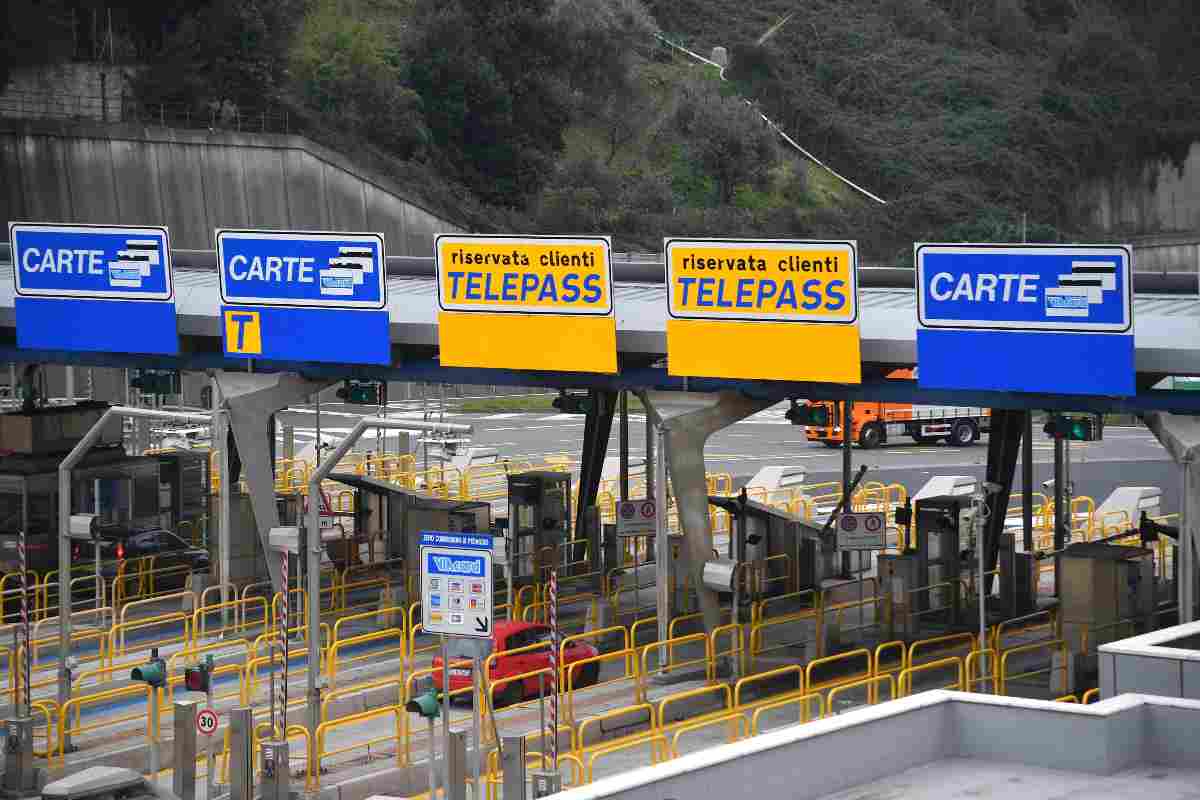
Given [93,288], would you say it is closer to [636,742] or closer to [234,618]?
[234,618]

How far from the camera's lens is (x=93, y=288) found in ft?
88.6

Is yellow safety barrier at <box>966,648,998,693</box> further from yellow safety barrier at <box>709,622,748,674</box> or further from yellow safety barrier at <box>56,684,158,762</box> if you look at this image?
yellow safety barrier at <box>56,684,158,762</box>

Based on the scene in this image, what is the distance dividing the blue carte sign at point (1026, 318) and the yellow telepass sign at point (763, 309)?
3.15 feet

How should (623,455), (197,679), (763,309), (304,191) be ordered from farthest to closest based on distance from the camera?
(304,191) → (623,455) → (763,309) → (197,679)

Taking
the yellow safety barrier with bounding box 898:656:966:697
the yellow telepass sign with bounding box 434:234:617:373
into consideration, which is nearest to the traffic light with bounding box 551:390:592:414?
the yellow telepass sign with bounding box 434:234:617:373

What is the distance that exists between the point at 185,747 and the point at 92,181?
42.0m

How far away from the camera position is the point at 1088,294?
20.0m

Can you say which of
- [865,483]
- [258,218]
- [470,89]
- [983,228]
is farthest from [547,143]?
[865,483]

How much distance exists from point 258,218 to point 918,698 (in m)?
51.9

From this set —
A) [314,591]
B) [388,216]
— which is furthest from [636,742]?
[388,216]

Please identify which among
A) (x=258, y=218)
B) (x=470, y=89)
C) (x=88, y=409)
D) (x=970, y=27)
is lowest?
(x=88, y=409)

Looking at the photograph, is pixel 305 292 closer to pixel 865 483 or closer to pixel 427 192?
pixel 865 483

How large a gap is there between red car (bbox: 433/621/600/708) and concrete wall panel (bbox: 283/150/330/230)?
40900 mm

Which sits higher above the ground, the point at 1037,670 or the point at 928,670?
the point at 1037,670
